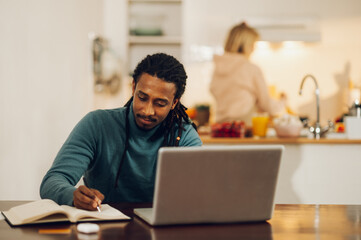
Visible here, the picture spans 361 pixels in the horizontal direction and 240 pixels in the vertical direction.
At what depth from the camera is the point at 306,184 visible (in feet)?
10.2

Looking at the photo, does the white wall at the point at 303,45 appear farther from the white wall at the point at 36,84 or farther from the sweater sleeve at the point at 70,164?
the sweater sleeve at the point at 70,164

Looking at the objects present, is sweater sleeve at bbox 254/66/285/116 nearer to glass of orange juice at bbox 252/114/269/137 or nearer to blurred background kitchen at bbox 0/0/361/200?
glass of orange juice at bbox 252/114/269/137

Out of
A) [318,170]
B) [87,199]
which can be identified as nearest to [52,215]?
[87,199]

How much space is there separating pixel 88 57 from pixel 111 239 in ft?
10.6

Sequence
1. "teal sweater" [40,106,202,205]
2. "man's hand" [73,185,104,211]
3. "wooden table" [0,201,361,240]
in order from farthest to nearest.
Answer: "teal sweater" [40,106,202,205]
"man's hand" [73,185,104,211]
"wooden table" [0,201,361,240]

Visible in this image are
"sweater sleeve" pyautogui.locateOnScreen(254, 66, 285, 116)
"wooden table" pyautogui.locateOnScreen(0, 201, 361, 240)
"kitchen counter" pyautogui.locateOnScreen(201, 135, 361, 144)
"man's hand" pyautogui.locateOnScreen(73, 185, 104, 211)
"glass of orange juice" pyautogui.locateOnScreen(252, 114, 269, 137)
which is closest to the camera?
"wooden table" pyautogui.locateOnScreen(0, 201, 361, 240)

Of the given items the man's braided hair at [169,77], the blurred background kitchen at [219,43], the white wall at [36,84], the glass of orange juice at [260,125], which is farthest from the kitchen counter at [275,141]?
the blurred background kitchen at [219,43]

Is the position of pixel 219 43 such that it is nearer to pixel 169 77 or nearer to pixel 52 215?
pixel 169 77

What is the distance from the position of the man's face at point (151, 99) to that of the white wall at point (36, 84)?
43.7 inches

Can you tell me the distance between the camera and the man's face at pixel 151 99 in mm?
1688

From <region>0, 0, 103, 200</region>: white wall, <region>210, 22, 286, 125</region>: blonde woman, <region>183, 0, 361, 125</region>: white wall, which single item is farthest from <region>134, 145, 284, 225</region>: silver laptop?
<region>183, 0, 361, 125</region>: white wall

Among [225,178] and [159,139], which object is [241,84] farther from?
[225,178]

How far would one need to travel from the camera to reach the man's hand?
4.26ft

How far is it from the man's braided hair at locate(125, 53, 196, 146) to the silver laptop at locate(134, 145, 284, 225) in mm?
613
